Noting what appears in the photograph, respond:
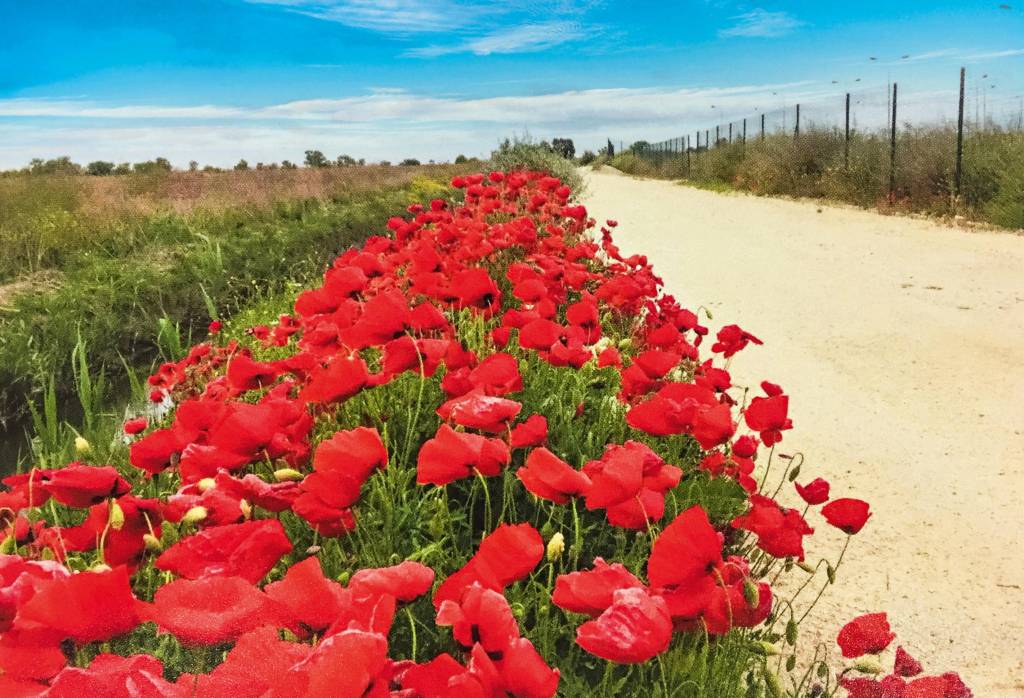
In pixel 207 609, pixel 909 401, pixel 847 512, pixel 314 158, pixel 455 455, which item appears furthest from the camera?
pixel 314 158

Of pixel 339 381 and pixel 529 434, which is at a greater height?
pixel 339 381

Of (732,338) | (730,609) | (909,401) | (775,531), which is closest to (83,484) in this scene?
(730,609)

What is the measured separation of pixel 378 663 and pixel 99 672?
0.26 metres

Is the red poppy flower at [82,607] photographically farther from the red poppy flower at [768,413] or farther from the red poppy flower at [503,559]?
the red poppy flower at [768,413]

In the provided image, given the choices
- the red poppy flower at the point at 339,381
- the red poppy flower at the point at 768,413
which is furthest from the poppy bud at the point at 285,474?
the red poppy flower at the point at 768,413

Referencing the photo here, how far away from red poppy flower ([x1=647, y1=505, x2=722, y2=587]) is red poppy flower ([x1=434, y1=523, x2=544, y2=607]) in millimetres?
163

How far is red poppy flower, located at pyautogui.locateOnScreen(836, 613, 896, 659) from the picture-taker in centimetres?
139

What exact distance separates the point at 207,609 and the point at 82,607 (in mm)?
A: 160

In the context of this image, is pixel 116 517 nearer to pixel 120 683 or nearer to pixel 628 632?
pixel 120 683

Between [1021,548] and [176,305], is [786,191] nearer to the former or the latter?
[176,305]

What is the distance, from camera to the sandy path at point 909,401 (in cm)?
255

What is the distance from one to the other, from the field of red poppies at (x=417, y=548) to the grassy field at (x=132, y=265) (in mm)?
2749

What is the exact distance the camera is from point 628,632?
0.94m

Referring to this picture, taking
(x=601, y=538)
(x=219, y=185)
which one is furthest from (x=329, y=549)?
(x=219, y=185)
